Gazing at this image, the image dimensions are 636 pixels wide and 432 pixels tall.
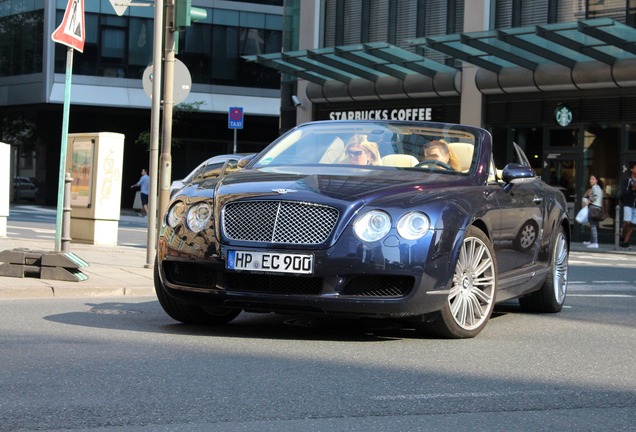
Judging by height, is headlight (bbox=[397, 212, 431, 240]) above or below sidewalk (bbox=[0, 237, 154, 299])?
above

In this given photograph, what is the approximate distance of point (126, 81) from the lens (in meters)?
50.7

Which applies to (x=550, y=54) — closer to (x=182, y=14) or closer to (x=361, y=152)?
(x=182, y=14)

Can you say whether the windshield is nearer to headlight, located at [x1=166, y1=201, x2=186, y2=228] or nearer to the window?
headlight, located at [x1=166, y1=201, x2=186, y2=228]

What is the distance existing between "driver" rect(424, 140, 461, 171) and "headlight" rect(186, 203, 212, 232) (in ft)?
6.08

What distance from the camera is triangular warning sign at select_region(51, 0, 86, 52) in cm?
1166

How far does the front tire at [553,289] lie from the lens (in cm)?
948

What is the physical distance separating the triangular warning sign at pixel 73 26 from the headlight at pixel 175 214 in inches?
185

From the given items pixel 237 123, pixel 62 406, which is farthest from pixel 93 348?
pixel 237 123

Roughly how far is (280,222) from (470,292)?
1.43 metres

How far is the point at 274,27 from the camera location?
179ft

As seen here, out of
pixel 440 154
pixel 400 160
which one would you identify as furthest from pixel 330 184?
pixel 440 154

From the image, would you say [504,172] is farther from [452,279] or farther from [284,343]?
[284,343]

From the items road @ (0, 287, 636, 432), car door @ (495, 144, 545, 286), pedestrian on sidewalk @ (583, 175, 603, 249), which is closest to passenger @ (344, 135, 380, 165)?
car door @ (495, 144, 545, 286)

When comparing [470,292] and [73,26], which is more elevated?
[73,26]
